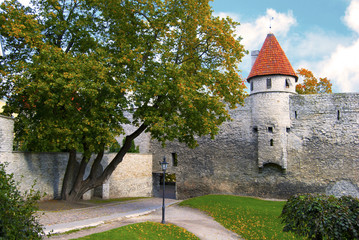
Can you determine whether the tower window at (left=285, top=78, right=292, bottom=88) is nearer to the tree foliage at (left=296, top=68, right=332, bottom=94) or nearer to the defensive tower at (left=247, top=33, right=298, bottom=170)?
the defensive tower at (left=247, top=33, right=298, bottom=170)

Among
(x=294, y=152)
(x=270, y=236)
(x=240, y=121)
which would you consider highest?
(x=240, y=121)

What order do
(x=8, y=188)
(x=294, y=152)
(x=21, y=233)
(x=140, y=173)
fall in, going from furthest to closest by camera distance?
(x=140, y=173) → (x=294, y=152) → (x=8, y=188) → (x=21, y=233)

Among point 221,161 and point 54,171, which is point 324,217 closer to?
point 54,171

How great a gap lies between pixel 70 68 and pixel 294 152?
14.3 meters

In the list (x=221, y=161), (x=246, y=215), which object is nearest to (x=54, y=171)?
(x=246, y=215)

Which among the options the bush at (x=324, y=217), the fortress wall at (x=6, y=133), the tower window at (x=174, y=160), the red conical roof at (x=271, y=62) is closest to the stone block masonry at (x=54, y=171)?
the fortress wall at (x=6, y=133)

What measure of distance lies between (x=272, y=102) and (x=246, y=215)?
827cm

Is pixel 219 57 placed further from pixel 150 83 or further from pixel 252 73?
pixel 252 73

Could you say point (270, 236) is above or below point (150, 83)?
below

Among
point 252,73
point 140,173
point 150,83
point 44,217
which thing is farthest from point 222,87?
point 140,173

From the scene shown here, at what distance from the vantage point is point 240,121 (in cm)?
2202

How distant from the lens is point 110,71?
13.6 metres

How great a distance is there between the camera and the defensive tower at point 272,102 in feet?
66.7

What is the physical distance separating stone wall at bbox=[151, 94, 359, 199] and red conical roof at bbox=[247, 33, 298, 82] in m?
1.82
